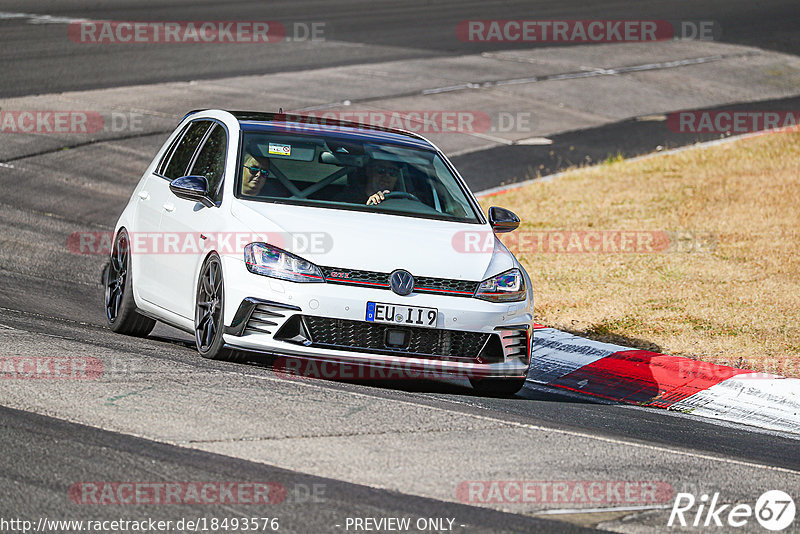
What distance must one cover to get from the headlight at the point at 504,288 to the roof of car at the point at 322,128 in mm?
1713

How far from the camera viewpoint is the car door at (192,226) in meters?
8.17

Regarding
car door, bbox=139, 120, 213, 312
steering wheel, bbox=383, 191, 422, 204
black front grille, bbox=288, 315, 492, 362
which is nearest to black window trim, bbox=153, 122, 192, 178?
car door, bbox=139, 120, 213, 312

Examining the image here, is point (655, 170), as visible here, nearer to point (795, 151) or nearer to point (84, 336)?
point (795, 151)

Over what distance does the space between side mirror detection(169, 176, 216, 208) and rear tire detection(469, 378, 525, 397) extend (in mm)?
2167

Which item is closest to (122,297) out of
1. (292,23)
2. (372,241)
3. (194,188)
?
(194,188)

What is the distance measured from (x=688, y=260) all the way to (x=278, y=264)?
672 cm

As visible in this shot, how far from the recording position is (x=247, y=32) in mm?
28109

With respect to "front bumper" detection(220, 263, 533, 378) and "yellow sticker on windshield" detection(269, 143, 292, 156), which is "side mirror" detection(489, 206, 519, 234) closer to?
"front bumper" detection(220, 263, 533, 378)

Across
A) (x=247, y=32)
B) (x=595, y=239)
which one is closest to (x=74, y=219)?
(x=595, y=239)

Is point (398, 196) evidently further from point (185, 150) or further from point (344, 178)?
point (185, 150)

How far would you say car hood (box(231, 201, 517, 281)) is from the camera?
24.9ft

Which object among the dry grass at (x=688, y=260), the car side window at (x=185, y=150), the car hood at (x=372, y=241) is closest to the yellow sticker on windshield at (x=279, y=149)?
the car hood at (x=372, y=241)

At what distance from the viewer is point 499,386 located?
8.30 m

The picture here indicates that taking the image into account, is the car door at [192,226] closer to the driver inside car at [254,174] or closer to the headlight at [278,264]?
the driver inside car at [254,174]
